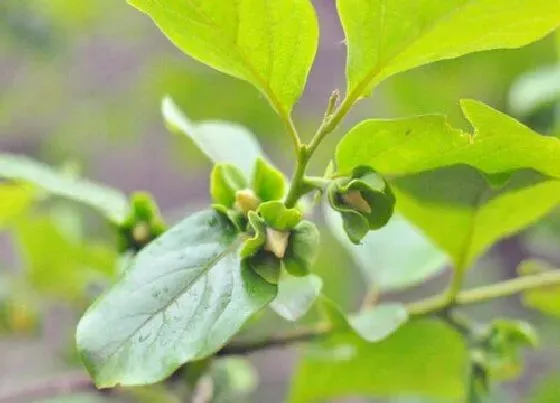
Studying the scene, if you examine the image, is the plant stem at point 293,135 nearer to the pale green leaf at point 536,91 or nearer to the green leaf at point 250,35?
the green leaf at point 250,35

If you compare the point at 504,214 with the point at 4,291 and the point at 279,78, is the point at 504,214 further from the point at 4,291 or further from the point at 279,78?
the point at 4,291

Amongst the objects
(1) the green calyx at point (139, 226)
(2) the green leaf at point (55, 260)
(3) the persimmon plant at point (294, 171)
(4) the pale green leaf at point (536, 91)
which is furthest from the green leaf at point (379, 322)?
(4) the pale green leaf at point (536, 91)

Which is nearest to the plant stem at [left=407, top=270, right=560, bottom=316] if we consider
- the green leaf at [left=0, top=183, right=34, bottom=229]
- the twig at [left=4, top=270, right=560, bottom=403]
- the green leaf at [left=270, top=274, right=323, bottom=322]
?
the twig at [left=4, top=270, right=560, bottom=403]

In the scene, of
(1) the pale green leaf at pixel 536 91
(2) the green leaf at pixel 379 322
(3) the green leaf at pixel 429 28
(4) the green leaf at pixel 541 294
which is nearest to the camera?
(3) the green leaf at pixel 429 28

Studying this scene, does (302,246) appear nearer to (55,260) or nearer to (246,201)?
(246,201)

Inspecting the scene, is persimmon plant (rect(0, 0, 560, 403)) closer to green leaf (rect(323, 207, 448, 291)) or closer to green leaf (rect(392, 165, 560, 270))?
green leaf (rect(392, 165, 560, 270))
